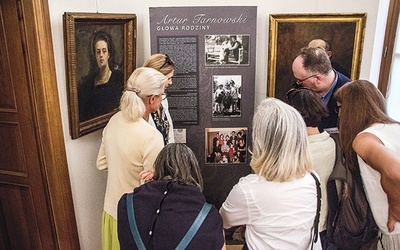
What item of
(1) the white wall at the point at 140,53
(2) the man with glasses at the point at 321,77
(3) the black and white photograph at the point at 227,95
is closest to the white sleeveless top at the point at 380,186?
(2) the man with glasses at the point at 321,77

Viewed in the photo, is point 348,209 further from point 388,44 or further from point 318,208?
point 388,44

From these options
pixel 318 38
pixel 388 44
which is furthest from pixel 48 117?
pixel 388 44

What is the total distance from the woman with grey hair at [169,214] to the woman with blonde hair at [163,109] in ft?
3.35

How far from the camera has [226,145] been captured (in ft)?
10.9

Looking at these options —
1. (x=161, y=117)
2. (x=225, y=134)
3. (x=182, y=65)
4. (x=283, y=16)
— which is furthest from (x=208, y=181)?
(x=283, y=16)

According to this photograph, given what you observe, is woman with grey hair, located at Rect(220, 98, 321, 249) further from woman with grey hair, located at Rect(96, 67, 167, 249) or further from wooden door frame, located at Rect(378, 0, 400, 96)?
wooden door frame, located at Rect(378, 0, 400, 96)

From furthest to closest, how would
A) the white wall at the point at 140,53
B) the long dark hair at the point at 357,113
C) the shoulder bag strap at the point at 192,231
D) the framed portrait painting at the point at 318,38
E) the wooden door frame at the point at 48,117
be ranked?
the framed portrait painting at the point at 318,38, the white wall at the point at 140,53, the wooden door frame at the point at 48,117, the long dark hair at the point at 357,113, the shoulder bag strap at the point at 192,231

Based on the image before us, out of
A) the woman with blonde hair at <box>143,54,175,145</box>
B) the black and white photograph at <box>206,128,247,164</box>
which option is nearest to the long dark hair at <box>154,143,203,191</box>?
the woman with blonde hair at <box>143,54,175,145</box>

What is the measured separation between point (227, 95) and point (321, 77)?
0.84 metres

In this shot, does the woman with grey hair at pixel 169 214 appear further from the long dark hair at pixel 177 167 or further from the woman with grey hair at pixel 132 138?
the woman with grey hair at pixel 132 138

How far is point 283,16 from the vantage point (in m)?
3.06

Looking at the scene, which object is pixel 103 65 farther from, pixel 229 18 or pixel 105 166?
pixel 229 18

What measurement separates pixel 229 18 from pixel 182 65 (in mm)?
585

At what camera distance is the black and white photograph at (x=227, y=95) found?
316 cm
